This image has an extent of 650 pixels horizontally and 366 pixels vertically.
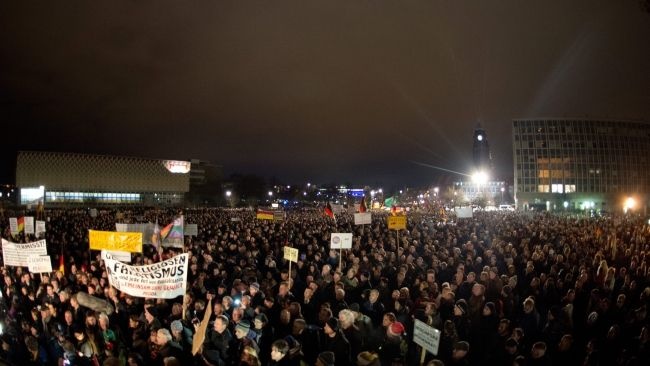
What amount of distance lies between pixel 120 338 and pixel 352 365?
12.3 ft

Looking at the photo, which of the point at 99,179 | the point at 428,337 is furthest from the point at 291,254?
the point at 99,179

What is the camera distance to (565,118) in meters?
80.9

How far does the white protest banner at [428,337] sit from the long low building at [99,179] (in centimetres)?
10396

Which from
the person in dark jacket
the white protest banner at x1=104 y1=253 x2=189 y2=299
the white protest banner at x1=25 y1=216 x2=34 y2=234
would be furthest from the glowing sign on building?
the person in dark jacket

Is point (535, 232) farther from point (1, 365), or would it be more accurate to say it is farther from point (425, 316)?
point (1, 365)

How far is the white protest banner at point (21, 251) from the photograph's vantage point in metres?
11.0

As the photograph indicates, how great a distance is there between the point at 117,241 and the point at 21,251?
90.1 inches

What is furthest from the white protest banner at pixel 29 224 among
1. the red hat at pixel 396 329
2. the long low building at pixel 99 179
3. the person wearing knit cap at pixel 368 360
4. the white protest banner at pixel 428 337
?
the long low building at pixel 99 179

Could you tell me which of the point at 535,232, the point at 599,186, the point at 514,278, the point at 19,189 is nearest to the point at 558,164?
the point at 599,186

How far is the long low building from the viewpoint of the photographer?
100m

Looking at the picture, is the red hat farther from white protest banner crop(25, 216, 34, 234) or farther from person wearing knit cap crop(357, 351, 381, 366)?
white protest banner crop(25, 216, 34, 234)

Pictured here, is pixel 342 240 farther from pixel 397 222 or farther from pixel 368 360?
pixel 368 360

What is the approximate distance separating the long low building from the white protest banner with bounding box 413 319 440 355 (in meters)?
104

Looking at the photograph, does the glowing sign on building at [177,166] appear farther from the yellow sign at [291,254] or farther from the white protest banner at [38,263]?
the yellow sign at [291,254]
